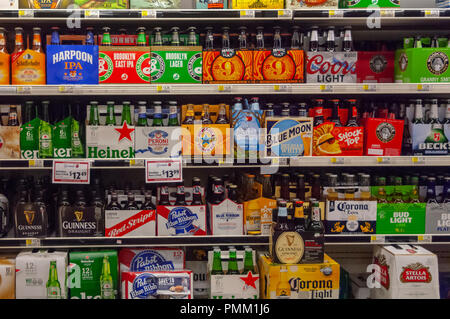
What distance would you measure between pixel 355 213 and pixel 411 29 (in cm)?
161

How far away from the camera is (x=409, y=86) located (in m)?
3.27

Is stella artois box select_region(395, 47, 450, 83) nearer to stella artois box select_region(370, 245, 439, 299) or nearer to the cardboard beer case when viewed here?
stella artois box select_region(370, 245, 439, 299)

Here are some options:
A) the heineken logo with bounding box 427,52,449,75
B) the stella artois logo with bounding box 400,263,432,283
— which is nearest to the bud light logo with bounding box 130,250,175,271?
the stella artois logo with bounding box 400,263,432,283

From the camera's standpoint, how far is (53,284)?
122 inches

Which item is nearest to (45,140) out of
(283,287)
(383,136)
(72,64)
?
(72,64)

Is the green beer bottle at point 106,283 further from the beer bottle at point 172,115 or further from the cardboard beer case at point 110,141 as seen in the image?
the beer bottle at point 172,115

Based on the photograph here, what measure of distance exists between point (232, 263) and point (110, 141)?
3.81 ft

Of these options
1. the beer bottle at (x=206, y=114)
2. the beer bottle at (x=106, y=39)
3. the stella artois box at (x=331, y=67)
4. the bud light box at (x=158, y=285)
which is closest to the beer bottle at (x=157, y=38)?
the beer bottle at (x=106, y=39)

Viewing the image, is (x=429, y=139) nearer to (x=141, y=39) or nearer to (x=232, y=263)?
(x=232, y=263)

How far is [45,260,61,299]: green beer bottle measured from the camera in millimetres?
3105

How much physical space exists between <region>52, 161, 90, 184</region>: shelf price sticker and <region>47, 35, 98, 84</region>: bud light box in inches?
21.6

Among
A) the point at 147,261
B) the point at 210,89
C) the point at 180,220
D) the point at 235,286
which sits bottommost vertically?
the point at 235,286

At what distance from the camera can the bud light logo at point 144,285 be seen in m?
3.13

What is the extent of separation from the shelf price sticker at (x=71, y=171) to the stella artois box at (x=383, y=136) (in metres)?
1.94
